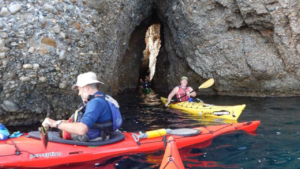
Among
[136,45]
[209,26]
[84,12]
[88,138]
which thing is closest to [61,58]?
[84,12]

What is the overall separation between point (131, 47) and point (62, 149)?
1262 cm

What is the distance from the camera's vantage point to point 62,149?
4230mm

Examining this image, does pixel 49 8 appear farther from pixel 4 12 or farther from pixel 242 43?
A: pixel 242 43

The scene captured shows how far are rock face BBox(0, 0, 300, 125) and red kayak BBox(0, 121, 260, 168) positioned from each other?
2.48 m

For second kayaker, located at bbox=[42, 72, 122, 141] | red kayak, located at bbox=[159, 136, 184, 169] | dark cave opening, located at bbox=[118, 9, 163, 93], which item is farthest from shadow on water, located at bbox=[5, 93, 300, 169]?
dark cave opening, located at bbox=[118, 9, 163, 93]

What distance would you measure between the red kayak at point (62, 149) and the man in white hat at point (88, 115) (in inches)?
9.7

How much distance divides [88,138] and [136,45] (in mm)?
13061

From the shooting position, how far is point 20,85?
641cm

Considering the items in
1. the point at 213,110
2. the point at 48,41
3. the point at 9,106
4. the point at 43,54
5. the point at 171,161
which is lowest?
the point at 213,110

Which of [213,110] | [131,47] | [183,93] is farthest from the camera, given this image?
[131,47]

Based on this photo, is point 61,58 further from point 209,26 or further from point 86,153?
point 209,26

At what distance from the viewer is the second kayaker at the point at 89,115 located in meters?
3.93

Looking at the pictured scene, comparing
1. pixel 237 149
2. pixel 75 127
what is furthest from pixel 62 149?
pixel 237 149

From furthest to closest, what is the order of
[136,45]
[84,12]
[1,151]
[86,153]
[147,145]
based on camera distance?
1. [136,45]
2. [84,12]
3. [147,145]
4. [86,153]
5. [1,151]
